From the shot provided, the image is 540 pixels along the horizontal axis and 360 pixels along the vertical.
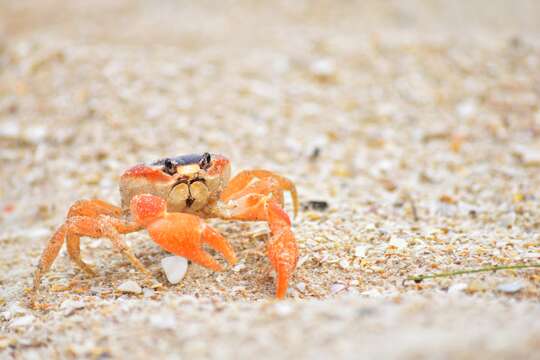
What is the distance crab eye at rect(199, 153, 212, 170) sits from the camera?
3.43m

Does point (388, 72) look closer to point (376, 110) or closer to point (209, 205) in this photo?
point (376, 110)

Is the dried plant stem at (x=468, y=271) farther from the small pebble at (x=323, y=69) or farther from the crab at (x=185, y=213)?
the small pebble at (x=323, y=69)

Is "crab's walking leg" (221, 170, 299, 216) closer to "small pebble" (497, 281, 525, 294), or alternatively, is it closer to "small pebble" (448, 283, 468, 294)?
"small pebble" (448, 283, 468, 294)

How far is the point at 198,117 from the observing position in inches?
217

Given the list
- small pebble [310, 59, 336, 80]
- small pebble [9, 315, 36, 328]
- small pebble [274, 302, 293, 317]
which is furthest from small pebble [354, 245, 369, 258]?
small pebble [310, 59, 336, 80]

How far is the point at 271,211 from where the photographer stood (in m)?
3.14

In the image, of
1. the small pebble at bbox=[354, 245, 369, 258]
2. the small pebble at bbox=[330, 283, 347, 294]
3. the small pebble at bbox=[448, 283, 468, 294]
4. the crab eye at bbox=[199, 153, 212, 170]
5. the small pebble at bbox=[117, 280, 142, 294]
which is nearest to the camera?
the small pebble at bbox=[448, 283, 468, 294]

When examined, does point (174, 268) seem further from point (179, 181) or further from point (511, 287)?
point (511, 287)

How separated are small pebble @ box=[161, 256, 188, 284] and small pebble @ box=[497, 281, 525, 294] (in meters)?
1.49

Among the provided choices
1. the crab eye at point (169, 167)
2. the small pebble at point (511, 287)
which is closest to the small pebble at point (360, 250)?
the small pebble at point (511, 287)

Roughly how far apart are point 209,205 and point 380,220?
107cm

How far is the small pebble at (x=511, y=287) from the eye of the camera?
2.67 metres

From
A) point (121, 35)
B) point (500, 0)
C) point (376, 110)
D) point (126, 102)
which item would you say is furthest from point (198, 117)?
point (500, 0)

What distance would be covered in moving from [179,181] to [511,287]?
5.56 feet
